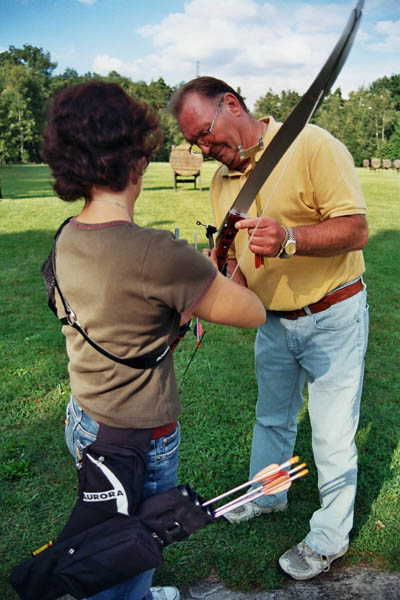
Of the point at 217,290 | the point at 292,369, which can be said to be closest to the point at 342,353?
the point at 292,369

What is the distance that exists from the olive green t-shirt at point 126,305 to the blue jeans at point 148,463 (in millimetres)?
89

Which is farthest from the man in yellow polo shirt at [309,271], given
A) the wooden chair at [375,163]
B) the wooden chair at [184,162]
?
the wooden chair at [375,163]

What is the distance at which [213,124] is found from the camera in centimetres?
234

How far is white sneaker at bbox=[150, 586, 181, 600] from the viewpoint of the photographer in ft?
8.03

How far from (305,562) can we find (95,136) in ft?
7.53

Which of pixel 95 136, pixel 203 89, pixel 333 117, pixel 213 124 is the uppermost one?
pixel 333 117

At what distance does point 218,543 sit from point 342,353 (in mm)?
1324

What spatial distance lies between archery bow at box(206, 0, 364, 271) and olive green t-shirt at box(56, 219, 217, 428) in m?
0.72

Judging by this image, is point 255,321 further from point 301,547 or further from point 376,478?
point 376,478

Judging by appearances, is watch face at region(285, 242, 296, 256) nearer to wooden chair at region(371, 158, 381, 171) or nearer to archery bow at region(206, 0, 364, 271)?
archery bow at region(206, 0, 364, 271)

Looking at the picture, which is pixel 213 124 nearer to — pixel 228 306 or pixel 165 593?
pixel 228 306

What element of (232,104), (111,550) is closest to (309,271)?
(232,104)

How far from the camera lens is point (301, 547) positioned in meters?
2.66

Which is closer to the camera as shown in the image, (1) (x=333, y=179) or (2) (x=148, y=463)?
(2) (x=148, y=463)
